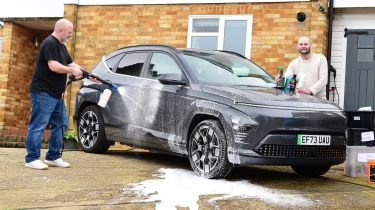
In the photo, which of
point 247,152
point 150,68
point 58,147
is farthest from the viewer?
point 150,68

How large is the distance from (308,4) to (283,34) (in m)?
0.78

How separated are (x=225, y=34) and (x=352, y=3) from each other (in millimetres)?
2641

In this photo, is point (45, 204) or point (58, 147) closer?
point (45, 204)

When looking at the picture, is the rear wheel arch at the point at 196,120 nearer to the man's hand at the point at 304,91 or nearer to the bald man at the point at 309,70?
the man's hand at the point at 304,91

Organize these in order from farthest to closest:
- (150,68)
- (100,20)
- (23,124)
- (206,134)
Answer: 1. (23,124)
2. (100,20)
3. (150,68)
4. (206,134)

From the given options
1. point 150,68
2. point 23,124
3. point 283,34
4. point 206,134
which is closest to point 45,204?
point 206,134

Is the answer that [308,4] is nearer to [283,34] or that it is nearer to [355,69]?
[283,34]

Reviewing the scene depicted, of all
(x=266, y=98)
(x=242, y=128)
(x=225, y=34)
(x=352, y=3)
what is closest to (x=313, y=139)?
(x=266, y=98)

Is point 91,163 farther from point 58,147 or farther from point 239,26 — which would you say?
point 239,26

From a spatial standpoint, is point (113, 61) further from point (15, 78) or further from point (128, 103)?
point (15, 78)

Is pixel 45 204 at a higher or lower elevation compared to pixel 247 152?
lower

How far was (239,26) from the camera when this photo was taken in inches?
467

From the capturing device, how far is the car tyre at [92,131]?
805 cm

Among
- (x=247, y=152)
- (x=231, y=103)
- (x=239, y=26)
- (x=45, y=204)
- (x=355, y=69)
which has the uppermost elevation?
(x=239, y=26)
